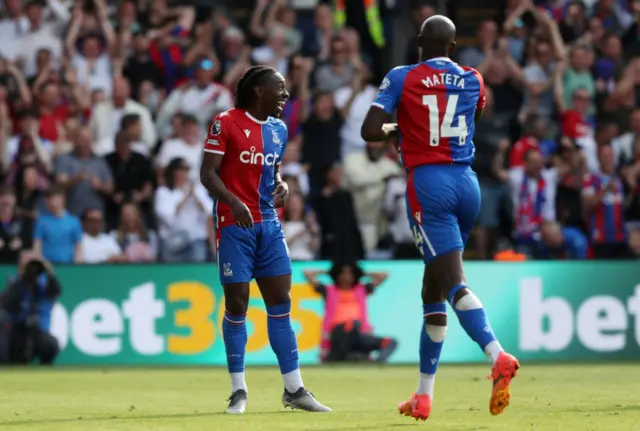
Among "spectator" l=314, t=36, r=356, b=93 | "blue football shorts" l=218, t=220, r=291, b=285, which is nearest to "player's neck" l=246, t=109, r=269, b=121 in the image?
"blue football shorts" l=218, t=220, r=291, b=285

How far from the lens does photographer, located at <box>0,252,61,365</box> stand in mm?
17000

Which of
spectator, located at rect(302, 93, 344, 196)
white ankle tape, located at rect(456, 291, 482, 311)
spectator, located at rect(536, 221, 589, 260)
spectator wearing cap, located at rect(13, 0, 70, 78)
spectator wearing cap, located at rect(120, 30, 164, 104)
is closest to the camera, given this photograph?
white ankle tape, located at rect(456, 291, 482, 311)

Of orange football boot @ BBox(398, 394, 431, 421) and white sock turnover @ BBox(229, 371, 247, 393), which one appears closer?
orange football boot @ BBox(398, 394, 431, 421)

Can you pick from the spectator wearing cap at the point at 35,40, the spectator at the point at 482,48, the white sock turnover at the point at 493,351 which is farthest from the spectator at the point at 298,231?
the white sock turnover at the point at 493,351

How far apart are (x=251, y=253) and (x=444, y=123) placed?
1.75 metres

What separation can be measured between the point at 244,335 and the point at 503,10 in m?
13.3

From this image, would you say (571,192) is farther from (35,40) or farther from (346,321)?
(35,40)

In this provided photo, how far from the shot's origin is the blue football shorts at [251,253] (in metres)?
9.60

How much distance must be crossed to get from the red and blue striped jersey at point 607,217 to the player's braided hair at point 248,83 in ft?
32.2

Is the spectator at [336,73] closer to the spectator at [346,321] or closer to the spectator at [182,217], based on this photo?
the spectator at [182,217]

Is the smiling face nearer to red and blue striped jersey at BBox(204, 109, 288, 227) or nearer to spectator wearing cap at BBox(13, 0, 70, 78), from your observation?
red and blue striped jersey at BBox(204, 109, 288, 227)

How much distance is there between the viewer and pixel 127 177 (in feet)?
61.5

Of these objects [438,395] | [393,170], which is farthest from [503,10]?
[438,395]

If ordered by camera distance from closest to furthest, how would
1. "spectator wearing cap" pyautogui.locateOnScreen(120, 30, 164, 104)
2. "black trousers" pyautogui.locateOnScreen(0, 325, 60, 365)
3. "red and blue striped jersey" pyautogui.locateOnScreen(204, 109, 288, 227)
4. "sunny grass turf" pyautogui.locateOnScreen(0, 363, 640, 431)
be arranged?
"sunny grass turf" pyautogui.locateOnScreen(0, 363, 640, 431)
"red and blue striped jersey" pyautogui.locateOnScreen(204, 109, 288, 227)
"black trousers" pyautogui.locateOnScreen(0, 325, 60, 365)
"spectator wearing cap" pyautogui.locateOnScreen(120, 30, 164, 104)
